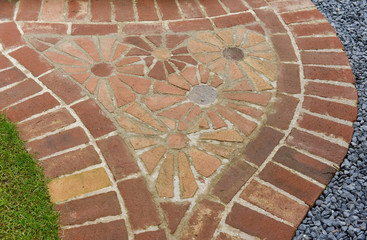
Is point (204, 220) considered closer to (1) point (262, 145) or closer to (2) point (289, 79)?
(1) point (262, 145)

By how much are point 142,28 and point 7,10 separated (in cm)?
109

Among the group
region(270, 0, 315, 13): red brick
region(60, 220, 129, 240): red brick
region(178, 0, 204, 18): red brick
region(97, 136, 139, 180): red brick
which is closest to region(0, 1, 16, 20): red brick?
region(178, 0, 204, 18): red brick

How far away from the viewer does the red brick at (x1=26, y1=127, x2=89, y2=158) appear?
7.59ft

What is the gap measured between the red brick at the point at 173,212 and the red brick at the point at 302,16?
6.26 feet

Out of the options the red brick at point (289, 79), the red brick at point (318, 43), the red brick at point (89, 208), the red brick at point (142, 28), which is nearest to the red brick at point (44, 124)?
the red brick at point (89, 208)

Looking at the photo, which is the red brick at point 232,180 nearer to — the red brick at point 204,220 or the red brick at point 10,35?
the red brick at point 204,220

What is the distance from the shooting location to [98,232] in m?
1.99

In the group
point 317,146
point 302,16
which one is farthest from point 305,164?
point 302,16

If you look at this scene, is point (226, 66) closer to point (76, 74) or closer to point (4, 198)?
point (76, 74)

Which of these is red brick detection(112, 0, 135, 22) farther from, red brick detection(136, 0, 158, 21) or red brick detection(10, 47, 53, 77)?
red brick detection(10, 47, 53, 77)

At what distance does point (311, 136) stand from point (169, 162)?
90cm

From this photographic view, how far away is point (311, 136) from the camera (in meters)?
2.47

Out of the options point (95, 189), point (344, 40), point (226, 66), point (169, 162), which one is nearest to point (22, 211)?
point (95, 189)

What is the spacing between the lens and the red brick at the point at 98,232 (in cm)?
197
